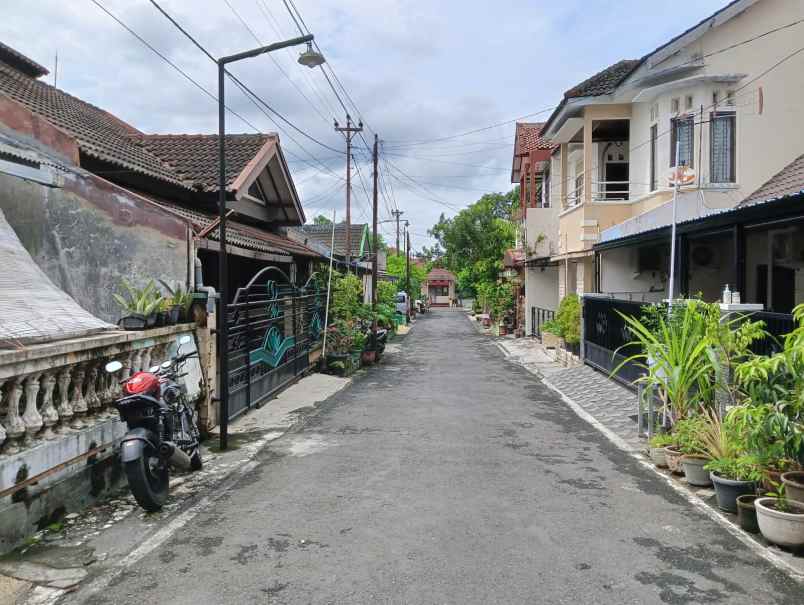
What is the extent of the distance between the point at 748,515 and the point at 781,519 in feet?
1.54

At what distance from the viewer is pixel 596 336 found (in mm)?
14898

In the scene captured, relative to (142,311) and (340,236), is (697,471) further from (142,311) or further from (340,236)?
(340,236)

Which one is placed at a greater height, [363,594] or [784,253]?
[784,253]

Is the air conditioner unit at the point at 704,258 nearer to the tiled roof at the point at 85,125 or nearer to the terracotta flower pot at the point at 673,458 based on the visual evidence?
the terracotta flower pot at the point at 673,458

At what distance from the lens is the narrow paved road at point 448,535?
3951 millimetres

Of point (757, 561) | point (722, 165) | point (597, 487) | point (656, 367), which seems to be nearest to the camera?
point (757, 561)

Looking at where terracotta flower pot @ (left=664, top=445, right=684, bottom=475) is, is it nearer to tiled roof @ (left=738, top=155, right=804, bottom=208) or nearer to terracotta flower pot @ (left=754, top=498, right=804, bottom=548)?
terracotta flower pot @ (left=754, top=498, right=804, bottom=548)

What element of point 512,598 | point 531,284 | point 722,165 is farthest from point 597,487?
point 531,284

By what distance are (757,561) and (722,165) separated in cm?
1190

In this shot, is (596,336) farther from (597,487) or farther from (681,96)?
(597,487)

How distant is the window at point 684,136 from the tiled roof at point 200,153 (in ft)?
29.6

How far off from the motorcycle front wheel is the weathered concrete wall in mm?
3547

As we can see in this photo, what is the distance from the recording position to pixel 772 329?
712 cm

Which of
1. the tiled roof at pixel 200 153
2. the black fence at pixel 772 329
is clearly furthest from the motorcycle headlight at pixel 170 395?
the tiled roof at pixel 200 153
